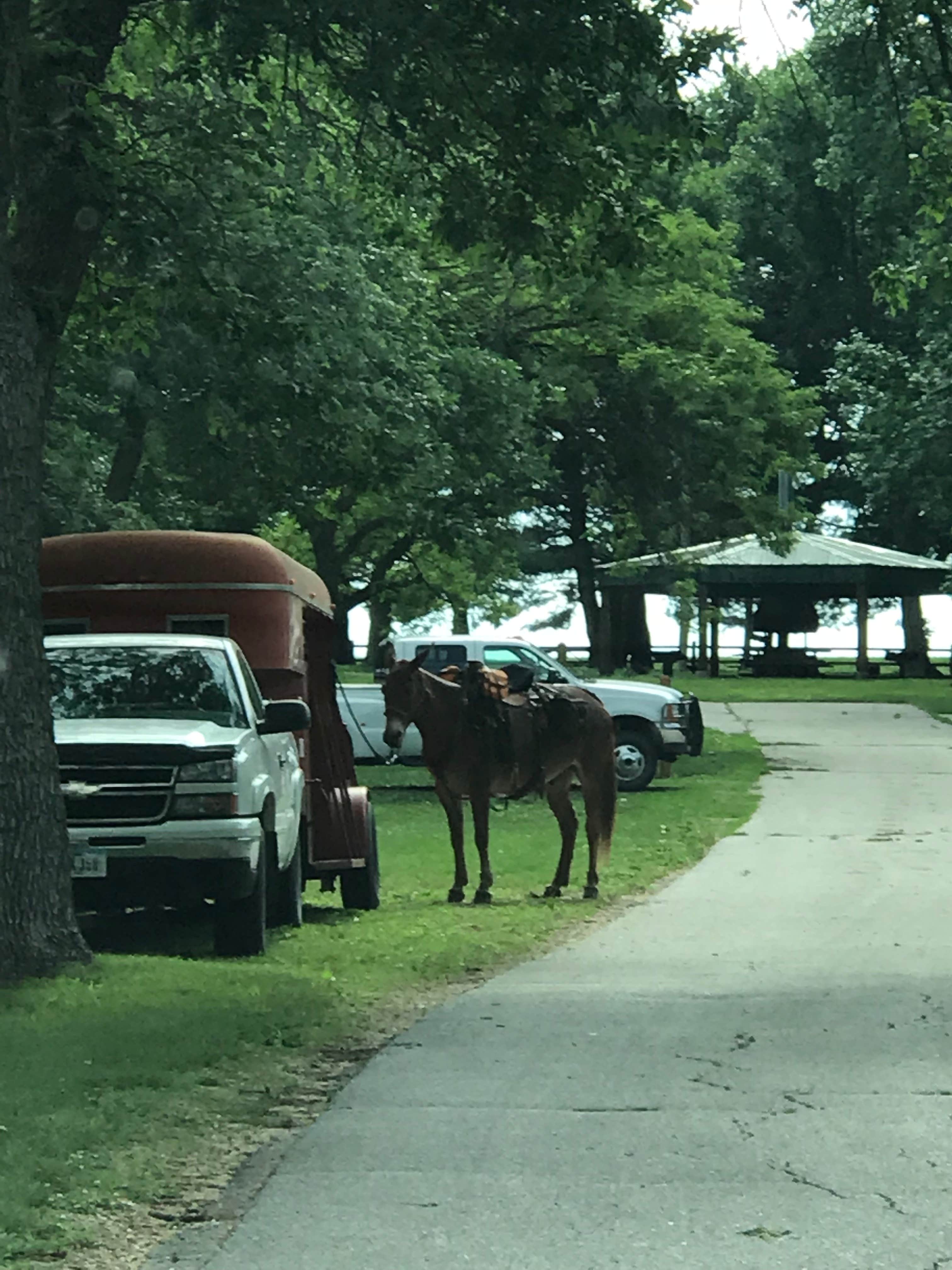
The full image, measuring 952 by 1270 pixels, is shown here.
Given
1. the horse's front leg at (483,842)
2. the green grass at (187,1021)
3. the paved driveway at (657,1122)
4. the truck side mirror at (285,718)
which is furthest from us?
the horse's front leg at (483,842)

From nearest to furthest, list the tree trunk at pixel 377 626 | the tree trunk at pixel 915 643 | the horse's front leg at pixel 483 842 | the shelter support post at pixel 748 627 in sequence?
1. the horse's front leg at pixel 483 842
2. the tree trunk at pixel 915 643
3. the shelter support post at pixel 748 627
4. the tree trunk at pixel 377 626

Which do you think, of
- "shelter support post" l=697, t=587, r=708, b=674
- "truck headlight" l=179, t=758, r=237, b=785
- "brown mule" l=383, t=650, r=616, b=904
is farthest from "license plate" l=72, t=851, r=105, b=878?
"shelter support post" l=697, t=587, r=708, b=674

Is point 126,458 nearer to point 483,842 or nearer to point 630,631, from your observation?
point 483,842

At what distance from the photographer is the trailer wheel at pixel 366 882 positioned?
16953mm

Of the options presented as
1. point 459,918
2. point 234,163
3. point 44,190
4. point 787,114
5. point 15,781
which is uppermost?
point 787,114

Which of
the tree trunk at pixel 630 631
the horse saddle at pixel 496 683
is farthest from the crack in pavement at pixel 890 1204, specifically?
the tree trunk at pixel 630 631

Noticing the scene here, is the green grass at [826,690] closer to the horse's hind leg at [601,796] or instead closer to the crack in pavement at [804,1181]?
the horse's hind leg at [601,796]

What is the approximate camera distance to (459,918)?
16.1 meters

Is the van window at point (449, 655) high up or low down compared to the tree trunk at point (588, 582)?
down

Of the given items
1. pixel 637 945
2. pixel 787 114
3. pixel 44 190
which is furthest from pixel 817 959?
pixel 787 114

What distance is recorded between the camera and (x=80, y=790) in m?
13.1

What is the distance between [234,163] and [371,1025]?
9244 mm

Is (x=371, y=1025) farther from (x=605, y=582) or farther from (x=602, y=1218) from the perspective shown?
(x=605, y=582)

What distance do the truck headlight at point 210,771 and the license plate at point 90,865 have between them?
25.7 inches
